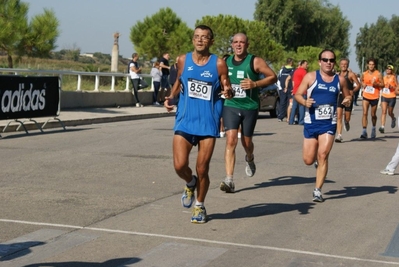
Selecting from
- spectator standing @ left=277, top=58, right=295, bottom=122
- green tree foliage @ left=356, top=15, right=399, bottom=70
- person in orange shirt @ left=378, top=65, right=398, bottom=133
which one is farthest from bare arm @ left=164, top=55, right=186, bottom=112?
green tree foliage @ left=356, top=15, right=399, bottom=70

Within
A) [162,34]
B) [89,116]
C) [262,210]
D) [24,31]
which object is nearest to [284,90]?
[89,116]

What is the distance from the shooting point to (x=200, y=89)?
8281 millimetres

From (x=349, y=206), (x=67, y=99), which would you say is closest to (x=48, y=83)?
(x=67, y=99)

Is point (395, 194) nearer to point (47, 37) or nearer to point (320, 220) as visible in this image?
Result: point (320, 220)

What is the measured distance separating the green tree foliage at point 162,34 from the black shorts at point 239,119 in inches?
1563

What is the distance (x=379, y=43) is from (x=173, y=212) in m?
97.5

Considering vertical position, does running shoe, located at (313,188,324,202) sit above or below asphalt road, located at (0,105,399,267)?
above

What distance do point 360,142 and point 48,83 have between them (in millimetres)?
7264

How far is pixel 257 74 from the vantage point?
1082 cm

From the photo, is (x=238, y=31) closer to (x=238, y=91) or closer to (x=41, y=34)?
(x=41, y=34)

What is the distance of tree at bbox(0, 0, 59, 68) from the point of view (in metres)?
26.5

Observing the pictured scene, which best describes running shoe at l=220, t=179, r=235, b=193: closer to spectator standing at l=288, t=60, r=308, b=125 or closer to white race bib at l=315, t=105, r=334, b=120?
white race bib at l=315, t=105, r=334, b=120

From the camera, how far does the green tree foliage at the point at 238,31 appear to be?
188 ft

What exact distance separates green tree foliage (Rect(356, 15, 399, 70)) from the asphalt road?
89830 mm
